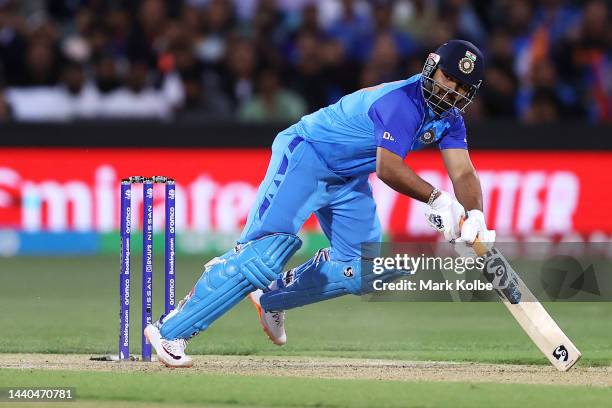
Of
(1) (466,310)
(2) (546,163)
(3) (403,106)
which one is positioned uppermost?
(3) (403,106)

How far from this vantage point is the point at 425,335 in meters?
8.67

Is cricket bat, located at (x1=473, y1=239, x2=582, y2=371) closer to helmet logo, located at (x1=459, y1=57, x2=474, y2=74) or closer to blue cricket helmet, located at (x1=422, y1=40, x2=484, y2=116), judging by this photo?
blue cricket helmet, located at (x1=422, y1=40, x2=484, y2=116)

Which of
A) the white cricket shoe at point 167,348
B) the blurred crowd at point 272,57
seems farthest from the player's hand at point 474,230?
the blurred crowd at point 272,57

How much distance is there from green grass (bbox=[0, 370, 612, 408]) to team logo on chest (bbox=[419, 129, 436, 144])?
4.32 ft

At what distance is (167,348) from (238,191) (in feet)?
19.9

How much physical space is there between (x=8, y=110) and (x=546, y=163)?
17.3 feet

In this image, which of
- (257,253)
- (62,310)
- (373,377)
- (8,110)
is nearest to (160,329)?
(257,253)

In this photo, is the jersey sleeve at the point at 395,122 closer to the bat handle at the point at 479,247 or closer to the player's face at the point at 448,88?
the player's face at the point at 448,88

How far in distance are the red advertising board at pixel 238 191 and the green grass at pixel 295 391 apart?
6.11 meters

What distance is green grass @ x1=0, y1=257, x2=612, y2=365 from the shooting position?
7.85m

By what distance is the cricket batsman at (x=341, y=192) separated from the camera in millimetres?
6680

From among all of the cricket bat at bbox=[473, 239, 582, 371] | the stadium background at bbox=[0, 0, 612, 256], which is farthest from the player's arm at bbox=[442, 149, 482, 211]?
the stadium background at bbox=[0, 0, 612, 256]

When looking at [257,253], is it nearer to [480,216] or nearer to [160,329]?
[160,329]

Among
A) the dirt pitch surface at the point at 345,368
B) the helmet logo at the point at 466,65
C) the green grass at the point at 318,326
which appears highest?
the helmet logo at the point at 466,65
